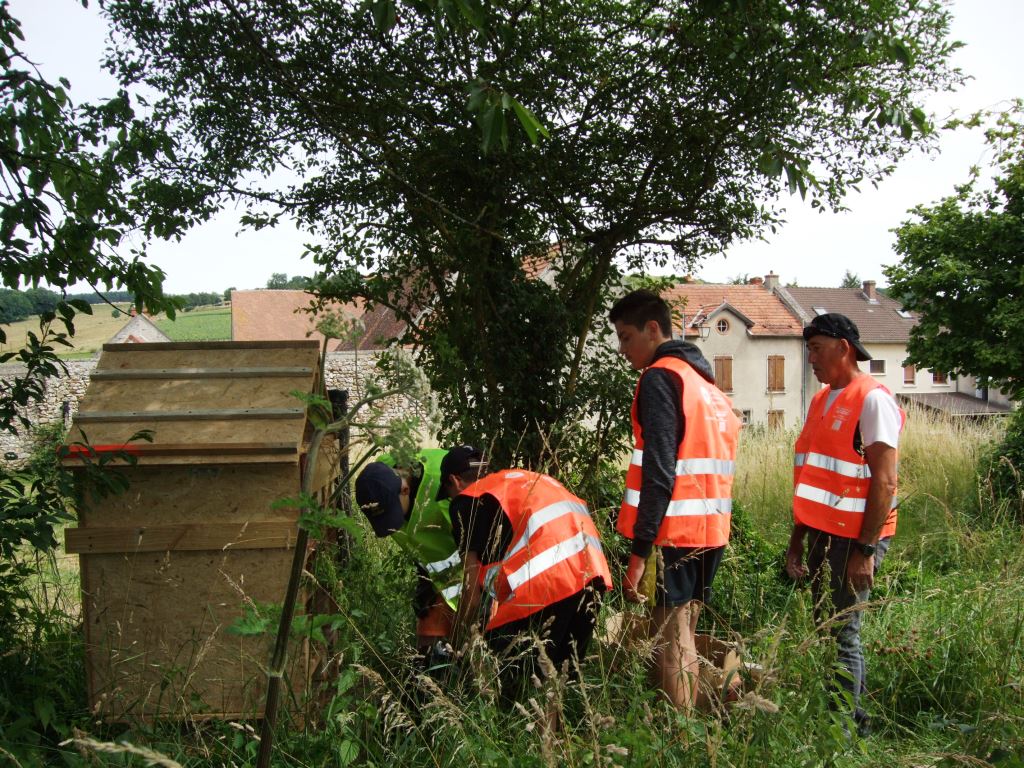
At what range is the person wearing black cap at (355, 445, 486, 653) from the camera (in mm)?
3418

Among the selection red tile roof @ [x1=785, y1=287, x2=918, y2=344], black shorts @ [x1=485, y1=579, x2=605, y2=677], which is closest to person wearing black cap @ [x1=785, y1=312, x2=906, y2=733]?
black shorts @ [x1=485, y1=579, x2=605, y2=677]

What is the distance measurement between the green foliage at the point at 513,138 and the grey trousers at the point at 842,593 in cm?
171

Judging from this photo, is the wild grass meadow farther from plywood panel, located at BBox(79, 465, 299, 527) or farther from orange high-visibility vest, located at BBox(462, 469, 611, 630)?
plywood panel, located at BBox(79, 465, 299, 527)

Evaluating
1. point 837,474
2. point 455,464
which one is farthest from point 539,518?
point 837,474

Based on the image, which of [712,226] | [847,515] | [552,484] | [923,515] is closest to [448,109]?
[712,226]

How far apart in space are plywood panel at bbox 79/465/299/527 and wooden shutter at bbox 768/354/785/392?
4760 centimetres

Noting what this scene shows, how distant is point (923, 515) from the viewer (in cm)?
786

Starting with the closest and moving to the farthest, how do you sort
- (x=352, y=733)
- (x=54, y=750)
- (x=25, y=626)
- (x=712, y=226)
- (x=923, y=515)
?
(x=352, y=733)
(x=54, y=750)
(x=25, y=626)
(x=712, y=226)
(x=923, y=515)

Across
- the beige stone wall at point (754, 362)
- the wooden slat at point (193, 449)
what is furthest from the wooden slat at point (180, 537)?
the beige stone wall at point (754, 362)

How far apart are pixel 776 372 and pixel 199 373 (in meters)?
47.7

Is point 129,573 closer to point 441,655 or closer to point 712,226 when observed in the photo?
point 441,655

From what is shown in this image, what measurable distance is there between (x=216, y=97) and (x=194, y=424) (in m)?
3.06

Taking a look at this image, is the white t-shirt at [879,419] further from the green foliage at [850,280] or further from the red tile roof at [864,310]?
the green foliage at [850,280]

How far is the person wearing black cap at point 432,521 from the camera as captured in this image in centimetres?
342
